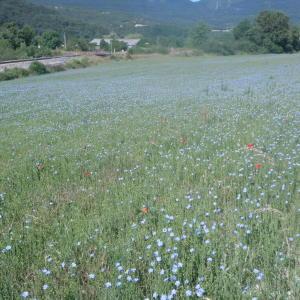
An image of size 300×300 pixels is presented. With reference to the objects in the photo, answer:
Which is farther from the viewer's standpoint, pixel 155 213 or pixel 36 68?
pixel 36 68

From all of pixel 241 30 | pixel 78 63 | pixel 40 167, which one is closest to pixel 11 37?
pixel 78 63

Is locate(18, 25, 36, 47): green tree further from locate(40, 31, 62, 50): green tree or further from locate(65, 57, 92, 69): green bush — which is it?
locate(65, 57, 92, 69): green bush

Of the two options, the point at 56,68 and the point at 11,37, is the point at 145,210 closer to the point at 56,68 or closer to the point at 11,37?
the point at 56,68

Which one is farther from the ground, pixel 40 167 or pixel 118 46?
pixel 40 167

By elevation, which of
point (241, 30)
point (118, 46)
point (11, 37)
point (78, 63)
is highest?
point (11, 37)

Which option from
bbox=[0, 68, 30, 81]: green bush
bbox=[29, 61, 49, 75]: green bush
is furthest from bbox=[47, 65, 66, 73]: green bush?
bbox=[0, 68, 30, 81]: green bush

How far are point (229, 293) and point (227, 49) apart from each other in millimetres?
94524

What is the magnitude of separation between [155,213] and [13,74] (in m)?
48.7

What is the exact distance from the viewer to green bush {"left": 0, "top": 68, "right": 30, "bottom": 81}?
159 feet

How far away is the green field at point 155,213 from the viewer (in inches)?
147

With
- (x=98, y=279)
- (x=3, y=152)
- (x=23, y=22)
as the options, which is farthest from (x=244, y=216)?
(x=23, y=22)

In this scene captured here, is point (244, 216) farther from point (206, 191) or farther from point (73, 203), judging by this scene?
point (73, 203)

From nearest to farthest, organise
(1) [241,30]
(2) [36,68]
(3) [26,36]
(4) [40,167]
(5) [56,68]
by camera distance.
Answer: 1. (4) [40,167]
2. (2) [36,68]
3. (5) [56,68]
4. (3) [26,36]
5. (1) [241,30]

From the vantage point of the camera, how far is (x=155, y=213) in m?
5.21
